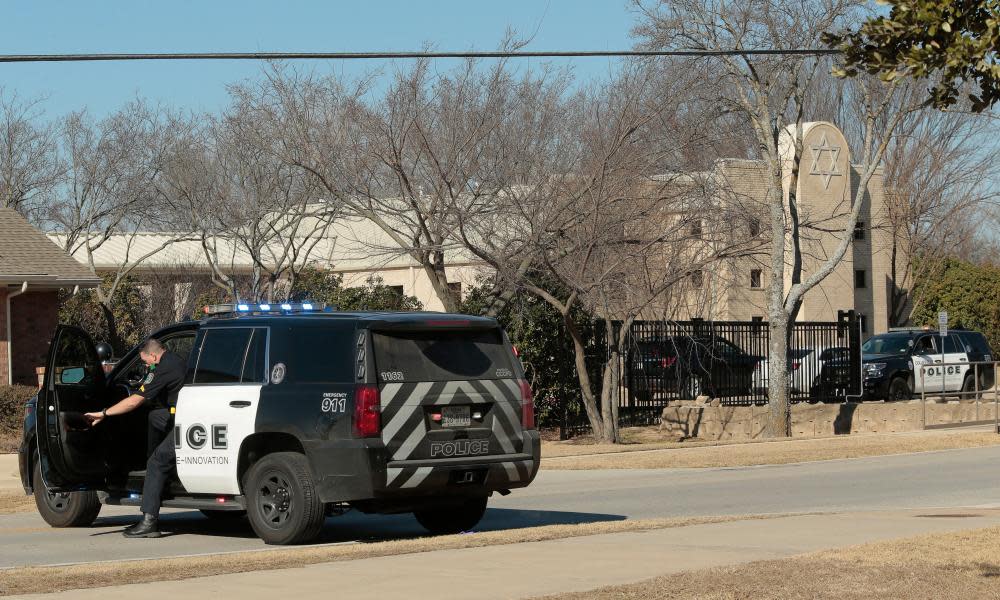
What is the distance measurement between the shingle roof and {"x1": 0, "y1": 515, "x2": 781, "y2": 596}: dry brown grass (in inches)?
689

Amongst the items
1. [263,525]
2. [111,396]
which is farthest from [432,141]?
[263,525]

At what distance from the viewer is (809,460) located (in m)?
22.1

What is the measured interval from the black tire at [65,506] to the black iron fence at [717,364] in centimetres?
1473

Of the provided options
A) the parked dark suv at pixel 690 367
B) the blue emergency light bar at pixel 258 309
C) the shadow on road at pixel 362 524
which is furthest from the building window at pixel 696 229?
the blue emergency light bar at pixel 258 309

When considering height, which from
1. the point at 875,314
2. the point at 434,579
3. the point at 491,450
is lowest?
the point at 434,579

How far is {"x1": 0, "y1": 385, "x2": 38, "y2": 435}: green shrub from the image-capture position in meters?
24.9

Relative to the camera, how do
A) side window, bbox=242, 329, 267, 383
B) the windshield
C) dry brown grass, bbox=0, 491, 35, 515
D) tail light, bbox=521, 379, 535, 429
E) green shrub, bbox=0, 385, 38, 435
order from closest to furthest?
side window, bbox=242, 329, 267, 383, tail light, bbox=521, 379, 535, 429, dry brown grass, bbox=0, 491, 35, 515, green shrub, bbox=0, 385, 38, 435, the windshield

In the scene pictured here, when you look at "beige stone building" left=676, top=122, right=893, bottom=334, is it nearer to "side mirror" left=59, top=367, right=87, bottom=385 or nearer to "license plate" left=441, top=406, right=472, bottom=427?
"license plate" left=441, top=406, right=472, bottom=427

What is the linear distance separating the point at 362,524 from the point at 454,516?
4.50 ft

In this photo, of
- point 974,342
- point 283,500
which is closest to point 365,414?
point 283,500

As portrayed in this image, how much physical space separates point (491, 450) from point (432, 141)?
1319cm

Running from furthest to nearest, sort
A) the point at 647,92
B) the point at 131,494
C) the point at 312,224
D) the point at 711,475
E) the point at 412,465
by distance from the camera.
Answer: the point at 312,224, the point at 647,92, the point at 711,475, the point at 131,494, the point at 412,465

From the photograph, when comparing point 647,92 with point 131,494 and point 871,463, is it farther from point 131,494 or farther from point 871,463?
point 131,494

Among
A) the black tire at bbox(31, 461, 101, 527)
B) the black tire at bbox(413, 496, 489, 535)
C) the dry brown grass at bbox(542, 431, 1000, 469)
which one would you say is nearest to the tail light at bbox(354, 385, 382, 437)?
the black tire at bbox(413, 496, 489, 535)
